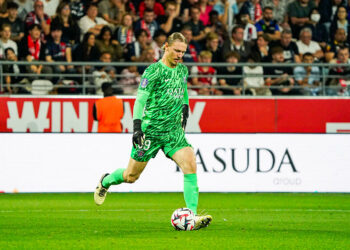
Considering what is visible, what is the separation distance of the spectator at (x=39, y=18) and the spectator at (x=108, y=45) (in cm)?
118

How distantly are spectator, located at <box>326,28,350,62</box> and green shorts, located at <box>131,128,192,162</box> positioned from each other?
12.0 m

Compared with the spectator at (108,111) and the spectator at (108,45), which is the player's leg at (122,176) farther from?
the spectator at (108,45)

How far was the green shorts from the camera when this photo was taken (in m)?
9.38

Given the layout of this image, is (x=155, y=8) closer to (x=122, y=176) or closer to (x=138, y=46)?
(x=138, y=46)

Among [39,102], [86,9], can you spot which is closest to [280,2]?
[86,9]

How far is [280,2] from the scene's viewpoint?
21734 mm

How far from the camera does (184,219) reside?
9.05 metres

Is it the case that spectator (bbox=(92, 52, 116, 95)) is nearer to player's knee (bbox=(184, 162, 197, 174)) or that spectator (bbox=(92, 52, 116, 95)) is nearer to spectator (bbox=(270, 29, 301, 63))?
spectator (bbox=(270, 29, 301, 63))

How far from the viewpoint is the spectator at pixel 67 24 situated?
61.2 ft

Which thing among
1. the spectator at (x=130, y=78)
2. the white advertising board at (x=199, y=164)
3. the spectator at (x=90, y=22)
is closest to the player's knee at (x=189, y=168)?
the white advertising board at (x=199, y=164)

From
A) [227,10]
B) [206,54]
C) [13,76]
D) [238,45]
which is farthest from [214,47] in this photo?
[13,76]

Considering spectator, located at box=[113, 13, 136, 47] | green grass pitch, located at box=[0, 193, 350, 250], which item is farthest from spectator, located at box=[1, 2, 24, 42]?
green grass pitch, located at box=[0, 193, 350, 250]

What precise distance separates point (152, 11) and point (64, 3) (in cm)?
212

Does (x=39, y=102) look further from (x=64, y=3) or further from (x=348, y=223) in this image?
(x=348, y=223)
